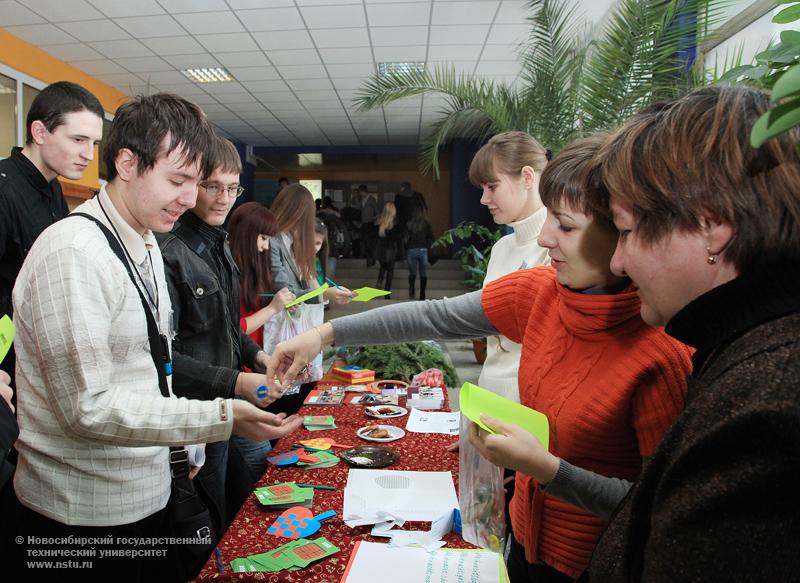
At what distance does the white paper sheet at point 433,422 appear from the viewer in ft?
6.55

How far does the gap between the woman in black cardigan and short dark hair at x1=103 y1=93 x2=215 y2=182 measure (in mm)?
1047

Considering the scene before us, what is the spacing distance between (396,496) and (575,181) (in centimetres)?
92

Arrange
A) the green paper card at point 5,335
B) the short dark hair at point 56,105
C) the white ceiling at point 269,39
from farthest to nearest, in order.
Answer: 1. the white ceiling at point 269,39
2. the short dark hair at point 56,105
3. the green paper card at point 5,335

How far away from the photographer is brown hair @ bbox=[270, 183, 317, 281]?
322 cm

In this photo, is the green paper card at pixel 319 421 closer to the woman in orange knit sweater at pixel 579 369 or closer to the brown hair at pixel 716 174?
the woman in orange knit sweater at pixel 579 369

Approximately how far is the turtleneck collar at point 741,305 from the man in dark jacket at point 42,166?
243 centimetres

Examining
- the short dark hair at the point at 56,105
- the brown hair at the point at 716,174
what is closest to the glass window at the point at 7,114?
the short dark hair at the point at 56,105

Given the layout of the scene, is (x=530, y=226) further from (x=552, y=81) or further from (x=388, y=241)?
(x=388, y=241)

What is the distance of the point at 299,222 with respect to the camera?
324 cm

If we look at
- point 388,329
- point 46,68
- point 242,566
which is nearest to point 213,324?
point 388,329

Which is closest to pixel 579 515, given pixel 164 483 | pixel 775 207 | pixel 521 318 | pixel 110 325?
pixel 521 318

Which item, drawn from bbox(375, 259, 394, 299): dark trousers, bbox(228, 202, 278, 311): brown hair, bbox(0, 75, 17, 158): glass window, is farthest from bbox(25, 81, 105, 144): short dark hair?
bbox(375, 259, 394, 299): dark trousers

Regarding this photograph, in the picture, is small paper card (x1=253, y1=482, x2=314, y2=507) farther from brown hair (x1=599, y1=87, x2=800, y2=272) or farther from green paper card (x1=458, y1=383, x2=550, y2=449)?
brown hair (x1=599, y1=87, x2=800, y2=272)

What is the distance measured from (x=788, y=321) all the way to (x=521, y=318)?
875 millimetres
